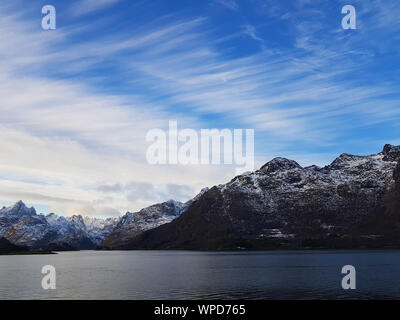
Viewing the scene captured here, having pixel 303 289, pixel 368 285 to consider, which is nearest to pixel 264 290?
pixel 303 289
